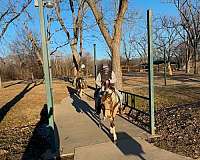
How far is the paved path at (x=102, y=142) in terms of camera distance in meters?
7.73

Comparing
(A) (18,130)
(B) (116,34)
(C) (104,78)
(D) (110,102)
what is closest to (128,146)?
(D) (110,102)

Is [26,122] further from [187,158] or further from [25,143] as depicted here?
[187,158]

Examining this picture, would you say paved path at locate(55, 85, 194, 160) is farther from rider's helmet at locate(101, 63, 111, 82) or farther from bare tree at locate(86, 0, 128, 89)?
bare tree at locate(86, 0, 128, 89)

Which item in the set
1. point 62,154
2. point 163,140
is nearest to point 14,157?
point 62,154

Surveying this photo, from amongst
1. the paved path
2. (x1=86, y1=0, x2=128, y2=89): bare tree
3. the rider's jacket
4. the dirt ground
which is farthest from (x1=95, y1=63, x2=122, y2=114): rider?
(x1=86, y1=0, x2=128, y2=89): bare tree

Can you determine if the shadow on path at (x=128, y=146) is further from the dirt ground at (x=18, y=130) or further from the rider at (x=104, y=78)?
the dirt ground at (x=18, y=130)

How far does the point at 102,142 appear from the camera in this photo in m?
9.12

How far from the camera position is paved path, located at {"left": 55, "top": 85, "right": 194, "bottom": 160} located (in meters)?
7.73

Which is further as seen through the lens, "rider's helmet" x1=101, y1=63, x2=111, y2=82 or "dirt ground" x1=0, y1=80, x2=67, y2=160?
"rider's helmet" x1=101, y1=63, x2=111, y2=82

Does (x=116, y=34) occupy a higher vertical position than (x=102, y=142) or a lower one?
higher

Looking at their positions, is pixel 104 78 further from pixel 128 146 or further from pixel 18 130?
pixel 18 130

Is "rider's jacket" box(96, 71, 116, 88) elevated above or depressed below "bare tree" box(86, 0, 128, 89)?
below

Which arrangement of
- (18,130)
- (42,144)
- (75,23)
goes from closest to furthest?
1. (42,144)
2. (18,130)
3. (75,23)

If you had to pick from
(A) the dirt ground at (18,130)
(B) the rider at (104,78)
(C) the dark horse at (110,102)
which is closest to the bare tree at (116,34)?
(A) the dirt ground at (18,130)
